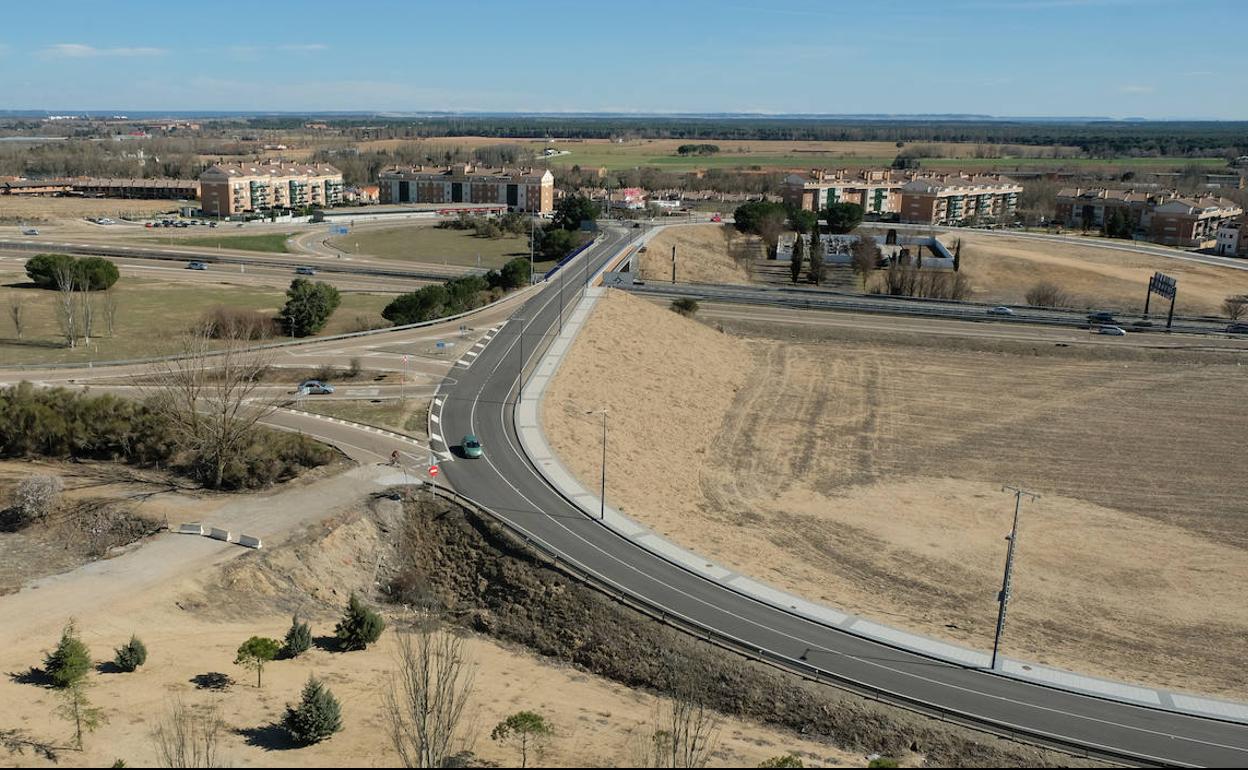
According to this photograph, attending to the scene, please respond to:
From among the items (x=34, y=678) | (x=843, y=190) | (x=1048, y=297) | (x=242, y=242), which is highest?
(x=843, y=190)

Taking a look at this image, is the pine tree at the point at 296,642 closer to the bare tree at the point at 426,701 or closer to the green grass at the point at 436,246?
the bare tree at the point at 426,701

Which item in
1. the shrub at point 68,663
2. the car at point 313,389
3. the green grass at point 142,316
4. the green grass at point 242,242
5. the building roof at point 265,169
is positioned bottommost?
the shrub at point 68,663

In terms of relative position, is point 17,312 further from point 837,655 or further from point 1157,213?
point 1157,213

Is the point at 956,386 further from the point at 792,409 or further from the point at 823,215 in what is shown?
the point at 823,215

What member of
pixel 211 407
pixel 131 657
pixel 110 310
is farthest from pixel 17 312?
pixel 131 657

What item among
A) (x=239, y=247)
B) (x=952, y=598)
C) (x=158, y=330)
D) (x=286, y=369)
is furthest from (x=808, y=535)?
(x=239, y=247)

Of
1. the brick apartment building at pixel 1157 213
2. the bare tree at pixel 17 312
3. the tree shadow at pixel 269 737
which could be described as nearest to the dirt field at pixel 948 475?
the tree shadow at pixel 269 737
